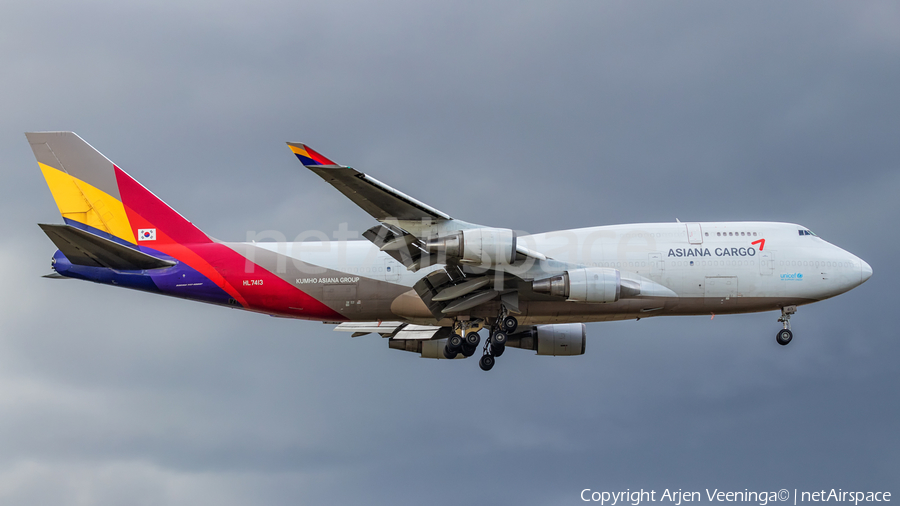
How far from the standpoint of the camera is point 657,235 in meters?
34.8

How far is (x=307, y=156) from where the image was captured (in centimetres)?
2622

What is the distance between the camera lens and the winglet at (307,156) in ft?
85.6

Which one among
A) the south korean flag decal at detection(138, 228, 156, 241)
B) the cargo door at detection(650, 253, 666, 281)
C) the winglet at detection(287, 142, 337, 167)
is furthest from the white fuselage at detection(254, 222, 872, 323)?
the winglet at detection(287, 142, 337, 167)

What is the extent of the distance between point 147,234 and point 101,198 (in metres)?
2.72

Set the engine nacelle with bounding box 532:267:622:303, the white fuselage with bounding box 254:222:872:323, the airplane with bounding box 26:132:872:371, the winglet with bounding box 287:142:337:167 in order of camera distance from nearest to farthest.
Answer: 1. the winglet with bounding box 287:142:337:167
2. the engine nacelle with bounding box 532:267:622:303
3. the airplane with bounding box 26:132:872:371
4. the white fuselage with bounding box 254:222:872:323

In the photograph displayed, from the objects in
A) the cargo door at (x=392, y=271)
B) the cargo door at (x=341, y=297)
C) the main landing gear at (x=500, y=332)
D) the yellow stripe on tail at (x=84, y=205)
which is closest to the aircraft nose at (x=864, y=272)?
the main landing gear at (x=500, y=332)

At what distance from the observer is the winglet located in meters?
26.1

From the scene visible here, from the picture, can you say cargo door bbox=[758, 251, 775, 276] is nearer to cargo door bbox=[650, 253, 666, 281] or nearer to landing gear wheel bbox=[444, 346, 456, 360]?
cargo door bbox=[650, 253, 666, 281]

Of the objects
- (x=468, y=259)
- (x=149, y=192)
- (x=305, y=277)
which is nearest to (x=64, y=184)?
(x=149, y=192)

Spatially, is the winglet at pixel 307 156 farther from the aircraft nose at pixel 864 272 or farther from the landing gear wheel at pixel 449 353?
the aircraft nose at pixel 864 272

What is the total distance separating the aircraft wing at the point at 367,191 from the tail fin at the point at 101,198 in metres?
10.4

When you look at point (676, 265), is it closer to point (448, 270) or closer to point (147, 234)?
point (448, 270)

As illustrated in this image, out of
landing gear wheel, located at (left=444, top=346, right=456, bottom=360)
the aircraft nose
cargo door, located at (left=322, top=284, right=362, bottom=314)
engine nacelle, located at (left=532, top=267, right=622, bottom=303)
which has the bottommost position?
landing gear wheel, located at (left=444, top=346, right=456, bottom=360)

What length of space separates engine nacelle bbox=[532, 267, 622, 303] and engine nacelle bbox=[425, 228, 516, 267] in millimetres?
3148
